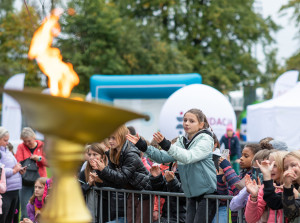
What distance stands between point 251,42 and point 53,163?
34214 mm

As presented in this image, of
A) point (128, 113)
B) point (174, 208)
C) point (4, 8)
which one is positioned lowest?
point (174, 208)

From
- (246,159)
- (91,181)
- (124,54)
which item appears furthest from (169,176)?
(124,54)

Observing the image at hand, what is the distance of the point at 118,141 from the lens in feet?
17.4

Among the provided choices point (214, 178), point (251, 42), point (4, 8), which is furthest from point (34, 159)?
point (4, 8)

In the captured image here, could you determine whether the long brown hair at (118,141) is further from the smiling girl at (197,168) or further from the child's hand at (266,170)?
the child's hand at (266,170)

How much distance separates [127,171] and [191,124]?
84cm

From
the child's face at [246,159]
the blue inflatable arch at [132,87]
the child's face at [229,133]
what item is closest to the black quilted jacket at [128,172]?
the child's face at [246,159]

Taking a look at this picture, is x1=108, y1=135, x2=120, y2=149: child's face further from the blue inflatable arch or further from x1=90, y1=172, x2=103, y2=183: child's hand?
the blue inflatable arch

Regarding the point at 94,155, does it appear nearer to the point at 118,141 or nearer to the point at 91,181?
the point at 91,181

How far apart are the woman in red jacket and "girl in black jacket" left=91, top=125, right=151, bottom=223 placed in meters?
2.96

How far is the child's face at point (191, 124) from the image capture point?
16.2 ft

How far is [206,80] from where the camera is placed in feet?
99.5

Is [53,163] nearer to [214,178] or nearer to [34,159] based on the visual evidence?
[214,178]

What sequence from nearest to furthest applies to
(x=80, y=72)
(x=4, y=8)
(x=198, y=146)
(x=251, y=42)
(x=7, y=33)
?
(x=198, y=146)
(x=80, y=72)
(x=7, y=33)
(x=251, y=42)
(x=4, y=8)
